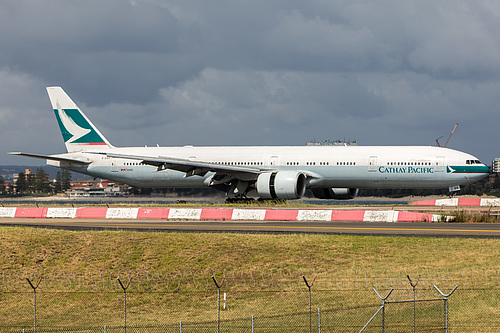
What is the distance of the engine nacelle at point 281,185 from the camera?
5119 cm

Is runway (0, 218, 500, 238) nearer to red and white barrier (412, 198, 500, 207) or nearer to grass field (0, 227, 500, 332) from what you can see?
grass field (0, 227, 500, 332)

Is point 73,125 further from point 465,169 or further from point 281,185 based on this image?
point 465,169

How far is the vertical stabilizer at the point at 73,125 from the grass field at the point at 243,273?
3169 centimetres

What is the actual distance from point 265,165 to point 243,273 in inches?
1196

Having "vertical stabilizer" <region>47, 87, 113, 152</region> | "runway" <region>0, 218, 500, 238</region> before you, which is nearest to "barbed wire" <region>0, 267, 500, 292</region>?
"runway" <region>0, 218, 500, 238</region>

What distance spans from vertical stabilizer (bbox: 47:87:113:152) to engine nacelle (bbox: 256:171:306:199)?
1977cm

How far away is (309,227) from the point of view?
37531 mm

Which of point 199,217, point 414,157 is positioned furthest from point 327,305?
point 414,157

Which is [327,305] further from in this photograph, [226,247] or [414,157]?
[414,157]

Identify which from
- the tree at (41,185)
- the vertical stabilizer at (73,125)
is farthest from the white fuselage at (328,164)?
the tree at (41,185)

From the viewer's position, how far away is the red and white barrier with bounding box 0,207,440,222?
40.8 metres

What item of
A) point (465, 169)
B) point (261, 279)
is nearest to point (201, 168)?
point (465, 169)

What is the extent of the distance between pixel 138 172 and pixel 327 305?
41.7 meters

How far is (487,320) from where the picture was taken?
63.0 feet
